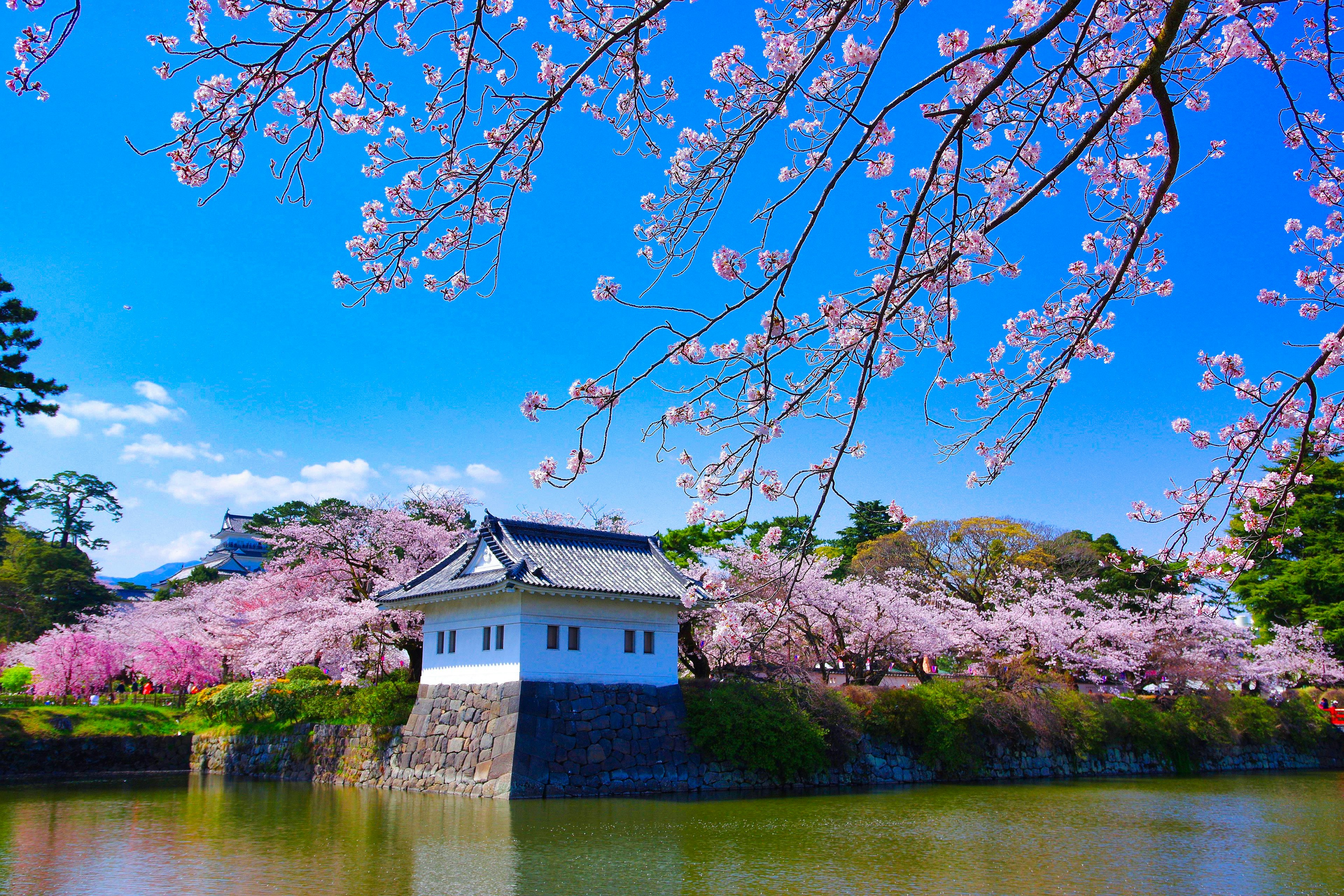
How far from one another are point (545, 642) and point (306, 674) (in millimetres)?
7825

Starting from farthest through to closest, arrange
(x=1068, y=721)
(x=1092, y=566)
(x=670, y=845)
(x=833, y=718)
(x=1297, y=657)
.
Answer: (x=1092, y=566) → (x=1297, y=657) → (x=1068, y=721) → (x=833, y=718) → (x=670, y=845)

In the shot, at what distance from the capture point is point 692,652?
17.7m

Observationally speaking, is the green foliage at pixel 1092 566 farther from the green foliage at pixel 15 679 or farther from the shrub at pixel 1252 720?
the green foliage at pixel 15 679

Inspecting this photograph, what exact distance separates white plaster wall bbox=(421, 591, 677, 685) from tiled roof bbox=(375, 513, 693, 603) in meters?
0.33

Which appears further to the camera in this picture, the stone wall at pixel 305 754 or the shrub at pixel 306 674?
the shrub at pixel 306 674

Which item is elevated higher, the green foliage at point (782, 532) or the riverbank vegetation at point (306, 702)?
the green foliage at point (782, 532)

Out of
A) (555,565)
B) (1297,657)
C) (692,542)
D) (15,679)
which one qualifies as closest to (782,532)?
(692,542)

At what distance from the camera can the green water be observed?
7.54 meters

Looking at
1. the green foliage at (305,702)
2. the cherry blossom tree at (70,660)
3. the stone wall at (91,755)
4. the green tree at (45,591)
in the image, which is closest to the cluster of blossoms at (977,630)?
the green foliage at (305,702)

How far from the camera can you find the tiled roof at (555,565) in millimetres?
14805

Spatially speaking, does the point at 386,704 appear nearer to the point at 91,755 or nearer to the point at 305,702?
the point at 305,702

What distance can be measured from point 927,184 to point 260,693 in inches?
785

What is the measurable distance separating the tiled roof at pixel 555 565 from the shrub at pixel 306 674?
3.36m

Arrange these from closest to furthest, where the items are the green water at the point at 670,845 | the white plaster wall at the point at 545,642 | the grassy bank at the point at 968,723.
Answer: the green water at the point at 670,845 → the white plaster wall at the point at 545,642 → the grassy bank at the point at 968,723
